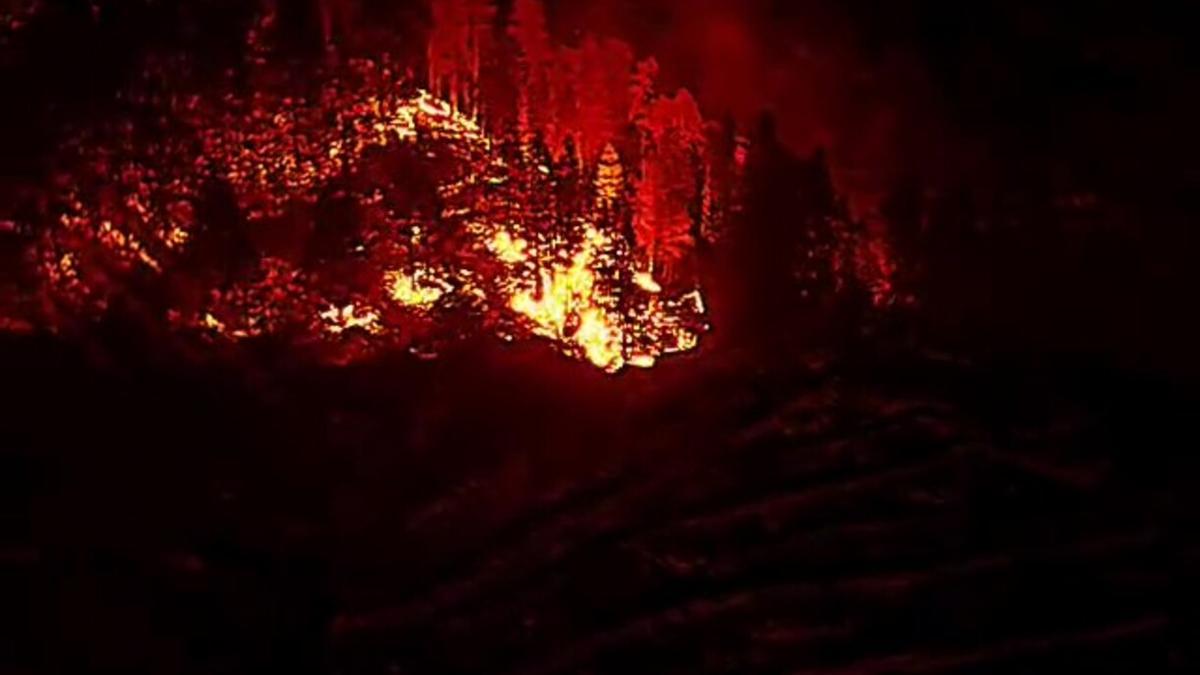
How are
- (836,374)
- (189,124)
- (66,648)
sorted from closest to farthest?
(66,648)
(836,374)
(189,124)

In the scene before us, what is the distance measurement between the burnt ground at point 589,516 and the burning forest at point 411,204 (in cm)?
9

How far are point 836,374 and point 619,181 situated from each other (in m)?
0.50

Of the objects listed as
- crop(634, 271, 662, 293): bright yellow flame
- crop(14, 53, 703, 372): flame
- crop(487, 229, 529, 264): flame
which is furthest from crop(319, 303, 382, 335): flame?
crop(634, 271, 662, 293): bright yellow flame

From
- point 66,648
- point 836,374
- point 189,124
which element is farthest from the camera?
point 189,124

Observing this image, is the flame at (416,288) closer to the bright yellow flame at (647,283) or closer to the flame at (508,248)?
the flame at (508,248)

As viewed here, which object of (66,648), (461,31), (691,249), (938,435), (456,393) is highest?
(461,31)

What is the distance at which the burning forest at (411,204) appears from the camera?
8.55 ft

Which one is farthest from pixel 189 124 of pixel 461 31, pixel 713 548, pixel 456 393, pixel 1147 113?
pixel 1147 113

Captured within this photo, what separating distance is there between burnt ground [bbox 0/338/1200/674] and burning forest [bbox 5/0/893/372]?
88 mm

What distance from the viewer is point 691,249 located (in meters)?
2.65

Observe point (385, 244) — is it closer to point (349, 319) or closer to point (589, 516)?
point (349, 319)

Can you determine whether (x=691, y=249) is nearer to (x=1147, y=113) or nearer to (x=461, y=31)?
(x=461, y=31)

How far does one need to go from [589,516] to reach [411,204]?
0.63 meters

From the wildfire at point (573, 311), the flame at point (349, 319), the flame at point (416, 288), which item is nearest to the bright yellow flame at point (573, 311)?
the wildfire at point (573, 311)
